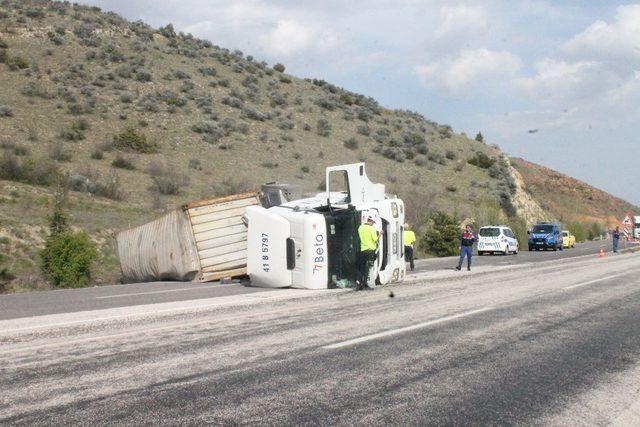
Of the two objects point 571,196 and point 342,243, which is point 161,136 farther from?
point 571,196

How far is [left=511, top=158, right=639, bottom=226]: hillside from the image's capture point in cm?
11694

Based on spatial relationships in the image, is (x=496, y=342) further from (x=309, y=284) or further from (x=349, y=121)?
(x=349, y=121)

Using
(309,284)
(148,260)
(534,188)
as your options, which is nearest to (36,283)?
(148,260)

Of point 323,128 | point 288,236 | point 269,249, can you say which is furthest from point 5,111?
point 288,236

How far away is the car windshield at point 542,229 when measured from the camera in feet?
168

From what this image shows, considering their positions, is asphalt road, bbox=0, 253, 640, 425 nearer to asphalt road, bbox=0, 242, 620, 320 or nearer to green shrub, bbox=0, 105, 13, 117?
asphalt road, bbox=0, 242, 620, 320

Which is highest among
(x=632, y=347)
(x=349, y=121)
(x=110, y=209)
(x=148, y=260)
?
(x=349, y=121)

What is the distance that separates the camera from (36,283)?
2339 cm

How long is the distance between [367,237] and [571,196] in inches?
4736

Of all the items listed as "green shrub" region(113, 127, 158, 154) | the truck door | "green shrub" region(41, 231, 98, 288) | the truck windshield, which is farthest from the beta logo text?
"green shrub" region(113, 127, 158, 154)

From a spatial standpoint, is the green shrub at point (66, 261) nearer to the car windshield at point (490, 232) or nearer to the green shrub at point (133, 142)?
the green shrub at point (133, 142)

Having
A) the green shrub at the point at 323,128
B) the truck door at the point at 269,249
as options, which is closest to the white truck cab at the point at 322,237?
the truck door at the point at 269,249

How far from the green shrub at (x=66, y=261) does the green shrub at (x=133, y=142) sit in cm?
2343

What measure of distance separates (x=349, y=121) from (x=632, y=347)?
202ft
